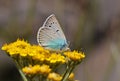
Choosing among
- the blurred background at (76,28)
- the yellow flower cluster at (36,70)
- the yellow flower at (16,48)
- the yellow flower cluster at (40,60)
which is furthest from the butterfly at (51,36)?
the blurred background at (76,28)

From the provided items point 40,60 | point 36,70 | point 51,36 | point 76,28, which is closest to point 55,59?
point 40,60

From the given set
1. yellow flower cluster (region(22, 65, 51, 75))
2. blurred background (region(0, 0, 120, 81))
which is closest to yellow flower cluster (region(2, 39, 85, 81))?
yellow flower cluster (region(22, 65, 51, 75))

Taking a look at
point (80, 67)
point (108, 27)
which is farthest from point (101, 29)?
point (80, 67)

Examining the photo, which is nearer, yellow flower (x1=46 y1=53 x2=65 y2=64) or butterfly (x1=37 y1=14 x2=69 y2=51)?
yellow flower (x1=46 y1=53 x2=65 y2=64)

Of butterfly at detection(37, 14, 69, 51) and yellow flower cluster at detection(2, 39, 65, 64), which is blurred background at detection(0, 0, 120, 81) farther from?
yellow flower cluster at detection(2, 39, 65, 64)

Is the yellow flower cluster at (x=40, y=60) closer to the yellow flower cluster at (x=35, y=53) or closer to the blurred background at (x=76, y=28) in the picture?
the yellow flower cluster at (x=35, y=53)
